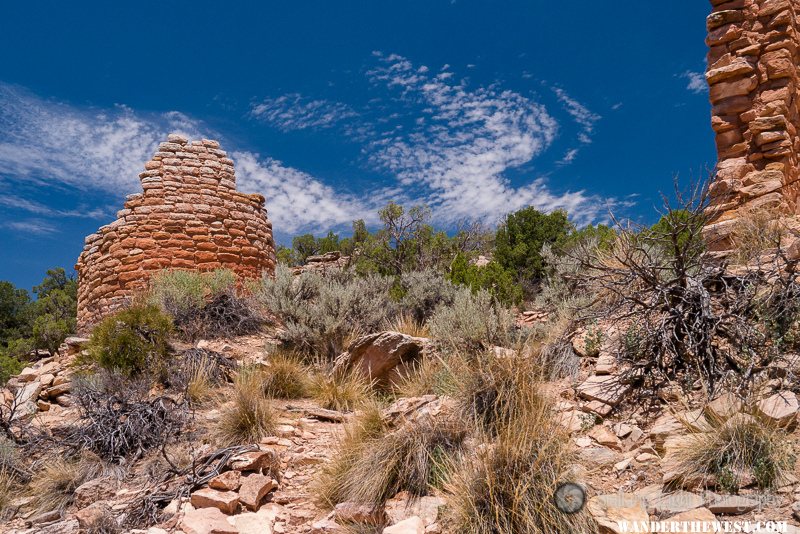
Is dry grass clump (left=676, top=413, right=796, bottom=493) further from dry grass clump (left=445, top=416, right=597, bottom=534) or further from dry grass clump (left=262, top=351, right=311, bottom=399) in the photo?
dry grass clump (left=262, top=351, right=311, bottom=399)

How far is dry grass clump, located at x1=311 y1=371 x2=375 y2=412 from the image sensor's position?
655 centimetres

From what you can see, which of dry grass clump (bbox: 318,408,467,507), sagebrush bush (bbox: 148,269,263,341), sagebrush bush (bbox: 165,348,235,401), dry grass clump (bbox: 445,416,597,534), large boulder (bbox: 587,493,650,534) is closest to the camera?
large boulder (bbox: 587,493,650,534)

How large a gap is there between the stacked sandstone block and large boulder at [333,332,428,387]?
4.19m

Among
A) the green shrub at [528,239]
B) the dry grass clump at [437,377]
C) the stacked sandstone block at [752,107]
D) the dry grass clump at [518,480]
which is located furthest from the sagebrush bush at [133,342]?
the green shrub at [528,239]

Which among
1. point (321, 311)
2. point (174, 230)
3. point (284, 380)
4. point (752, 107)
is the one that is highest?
point (752, 107)

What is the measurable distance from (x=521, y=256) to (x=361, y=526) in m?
12.1

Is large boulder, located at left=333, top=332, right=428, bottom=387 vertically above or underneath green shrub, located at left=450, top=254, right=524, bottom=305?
underneath

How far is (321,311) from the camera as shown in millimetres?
8648

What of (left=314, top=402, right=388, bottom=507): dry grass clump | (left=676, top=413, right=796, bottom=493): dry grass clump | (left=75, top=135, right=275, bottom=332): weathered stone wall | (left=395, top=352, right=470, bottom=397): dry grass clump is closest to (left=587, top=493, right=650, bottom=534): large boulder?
(left=676, top=413, right=796, bottom=493): dry grass clump

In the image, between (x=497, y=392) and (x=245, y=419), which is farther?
(x=245, y=419)

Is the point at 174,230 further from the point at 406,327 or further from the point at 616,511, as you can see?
the point at 616,511

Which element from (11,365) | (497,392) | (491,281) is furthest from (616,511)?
(11,365)

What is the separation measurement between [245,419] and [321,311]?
332 cm

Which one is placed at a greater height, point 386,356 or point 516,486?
point 386,356
